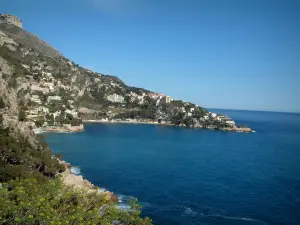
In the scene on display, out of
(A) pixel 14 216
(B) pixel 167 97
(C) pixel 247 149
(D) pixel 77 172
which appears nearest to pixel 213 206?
(D) pixel 77 172

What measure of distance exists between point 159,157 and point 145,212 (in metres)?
33.1

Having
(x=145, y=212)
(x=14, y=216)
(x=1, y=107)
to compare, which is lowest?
(x=145, y=212)

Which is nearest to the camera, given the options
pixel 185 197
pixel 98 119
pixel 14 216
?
pixel 14 216

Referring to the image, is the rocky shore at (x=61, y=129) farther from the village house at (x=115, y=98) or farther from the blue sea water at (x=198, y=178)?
the village house at (x=115, y=98)

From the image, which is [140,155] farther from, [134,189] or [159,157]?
[134,189]

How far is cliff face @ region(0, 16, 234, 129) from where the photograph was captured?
9981 cm

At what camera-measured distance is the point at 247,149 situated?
80625mm

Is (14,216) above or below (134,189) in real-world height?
Answer: above

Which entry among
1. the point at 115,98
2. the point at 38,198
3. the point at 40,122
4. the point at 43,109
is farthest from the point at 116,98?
the point at 38,198

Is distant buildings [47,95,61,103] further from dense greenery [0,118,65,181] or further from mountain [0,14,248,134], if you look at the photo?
dense greenery [0,118,65,181]

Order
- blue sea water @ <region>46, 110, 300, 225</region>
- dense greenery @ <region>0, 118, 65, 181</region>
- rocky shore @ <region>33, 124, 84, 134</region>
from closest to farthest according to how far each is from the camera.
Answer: dense greenery @ <region>0, 118, 65, 181</region> < blue sea water @ <region>46, 110, 300, 225</region> < rocky shore @ <region>33, 124, 84, 134</region>

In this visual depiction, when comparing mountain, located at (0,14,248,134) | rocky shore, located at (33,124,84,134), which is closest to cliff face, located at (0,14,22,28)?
mountain, located at (0,14,248,134)

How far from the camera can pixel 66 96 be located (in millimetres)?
123562

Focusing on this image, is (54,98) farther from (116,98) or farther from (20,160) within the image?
(20,160)
